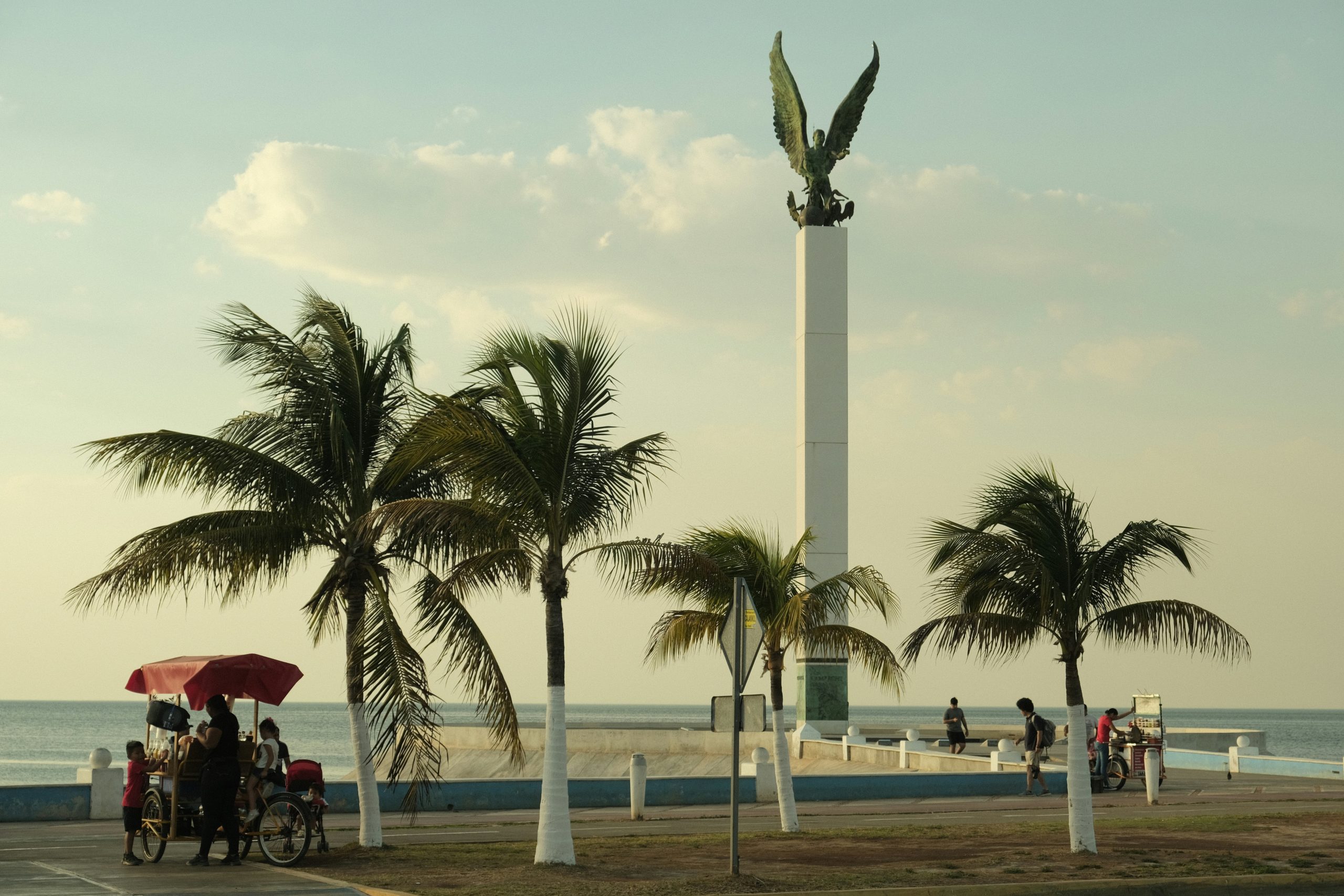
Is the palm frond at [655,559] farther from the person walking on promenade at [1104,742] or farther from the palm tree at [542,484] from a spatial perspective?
the person walking on promenade at [1104,742]

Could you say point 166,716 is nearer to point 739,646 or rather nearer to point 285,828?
point 285,828

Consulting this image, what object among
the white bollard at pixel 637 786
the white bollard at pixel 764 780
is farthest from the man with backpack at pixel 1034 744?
the white bollard at pixel 637 786

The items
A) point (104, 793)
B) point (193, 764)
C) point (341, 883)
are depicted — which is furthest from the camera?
point (104, 793)

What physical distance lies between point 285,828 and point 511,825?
24.2 ft

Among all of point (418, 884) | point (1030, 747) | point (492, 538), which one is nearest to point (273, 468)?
point (492, 538)

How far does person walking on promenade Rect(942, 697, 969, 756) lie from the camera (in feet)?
115

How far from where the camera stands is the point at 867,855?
55.8 feet

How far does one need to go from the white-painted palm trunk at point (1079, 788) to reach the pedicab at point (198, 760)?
8.77 m

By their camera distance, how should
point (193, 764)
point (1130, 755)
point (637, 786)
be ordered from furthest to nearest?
point (1130, 755)
point (637, 786)
point (193, 764)

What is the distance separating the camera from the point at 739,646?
13.9 metres

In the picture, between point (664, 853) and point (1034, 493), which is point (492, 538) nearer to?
point (664, 853)

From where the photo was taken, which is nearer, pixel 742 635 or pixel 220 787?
pixel 742 635

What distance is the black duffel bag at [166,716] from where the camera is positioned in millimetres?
16141

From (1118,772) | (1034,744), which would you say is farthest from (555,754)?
(1118,772)
